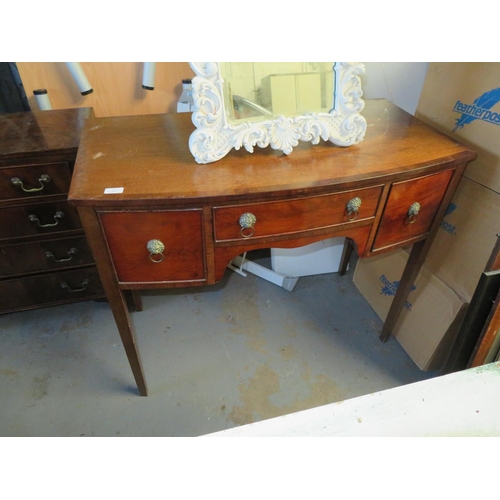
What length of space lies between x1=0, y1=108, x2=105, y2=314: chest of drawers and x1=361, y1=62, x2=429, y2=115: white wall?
1069 mm

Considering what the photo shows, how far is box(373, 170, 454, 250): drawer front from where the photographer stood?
91 centimetres

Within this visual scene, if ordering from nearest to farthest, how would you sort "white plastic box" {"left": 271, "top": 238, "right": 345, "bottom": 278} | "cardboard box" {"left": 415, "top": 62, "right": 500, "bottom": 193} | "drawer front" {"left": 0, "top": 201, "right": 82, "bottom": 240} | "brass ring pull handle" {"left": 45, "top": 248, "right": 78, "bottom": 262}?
"cardboard box" {"left": 415, "top": 62, "right": 500, "bottom": 193}
"drawer front" {"left": 0, "top": 201, "right": 82, "bottom": 240}
"brass ring pull handle" {"left": 45, "top": 248, "right": 78, "bottom": 262}
"white plastic box" {"left": 271, "top": 238, "right": 345, "bottom": 278}

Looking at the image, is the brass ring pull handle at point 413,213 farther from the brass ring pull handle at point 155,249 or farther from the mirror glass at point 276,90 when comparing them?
the brass ring pull handle at point 155,249

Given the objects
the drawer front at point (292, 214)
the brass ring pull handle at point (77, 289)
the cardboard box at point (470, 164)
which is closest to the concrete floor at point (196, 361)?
the brass ring pull handle at point (77, 289)

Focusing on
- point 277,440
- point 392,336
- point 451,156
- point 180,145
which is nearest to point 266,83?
point 180,145

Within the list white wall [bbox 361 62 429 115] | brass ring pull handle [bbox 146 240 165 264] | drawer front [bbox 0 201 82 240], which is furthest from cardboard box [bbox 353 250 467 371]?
drawer front [bbox 0 201 82 240]

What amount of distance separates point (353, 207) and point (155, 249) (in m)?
0.49

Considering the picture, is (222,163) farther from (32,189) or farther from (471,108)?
(471,108)

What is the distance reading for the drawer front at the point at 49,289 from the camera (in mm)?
1332

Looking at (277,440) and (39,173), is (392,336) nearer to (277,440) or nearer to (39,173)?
(277,440)

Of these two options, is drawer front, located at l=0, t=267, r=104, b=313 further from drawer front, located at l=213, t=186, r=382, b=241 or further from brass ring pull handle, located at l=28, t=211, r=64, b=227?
drawer front, located at l=213, t=186, r=382, b=241

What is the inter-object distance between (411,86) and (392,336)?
99cm

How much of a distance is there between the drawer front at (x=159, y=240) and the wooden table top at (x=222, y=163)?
0.16 feet

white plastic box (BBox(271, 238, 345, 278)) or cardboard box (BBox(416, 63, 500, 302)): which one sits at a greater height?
cardboard box (BBox(416, 63, 500, 302))
